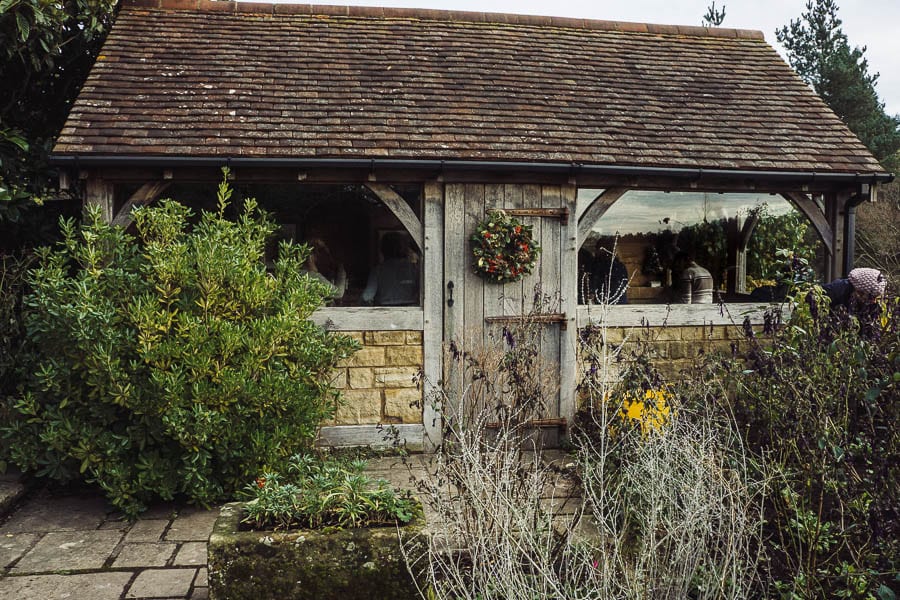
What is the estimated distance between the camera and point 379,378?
6.86 m

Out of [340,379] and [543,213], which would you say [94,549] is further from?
[543,213]

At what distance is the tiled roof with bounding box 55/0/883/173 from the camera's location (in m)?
6.85

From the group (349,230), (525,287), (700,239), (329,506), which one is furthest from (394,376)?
(700,239)

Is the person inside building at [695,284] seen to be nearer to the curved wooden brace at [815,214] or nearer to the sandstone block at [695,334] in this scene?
the sandstone block at [695,334]

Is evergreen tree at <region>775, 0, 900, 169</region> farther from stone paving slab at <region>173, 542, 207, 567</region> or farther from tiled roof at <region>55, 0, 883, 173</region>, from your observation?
stone paving slab at <region>173, 542, 207, 567</region>

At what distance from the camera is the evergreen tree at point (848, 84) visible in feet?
76.0

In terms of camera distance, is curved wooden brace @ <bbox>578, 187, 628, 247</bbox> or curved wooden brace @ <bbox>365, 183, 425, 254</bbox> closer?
curved wooden brace @ <bbox>365, 183, 425, 254</bbox>

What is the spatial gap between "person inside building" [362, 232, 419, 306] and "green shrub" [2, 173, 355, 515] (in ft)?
4.97

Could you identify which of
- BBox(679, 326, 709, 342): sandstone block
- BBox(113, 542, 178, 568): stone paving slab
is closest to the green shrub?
BBox(113, 542, 178, 568): stone paving slab

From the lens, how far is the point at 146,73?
7500 millimetres

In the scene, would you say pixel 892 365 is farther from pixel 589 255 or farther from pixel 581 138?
pixel 589 255

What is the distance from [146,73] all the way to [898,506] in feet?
23.7

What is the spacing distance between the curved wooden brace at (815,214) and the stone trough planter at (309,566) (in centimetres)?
596

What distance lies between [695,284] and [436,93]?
3.45 meters
